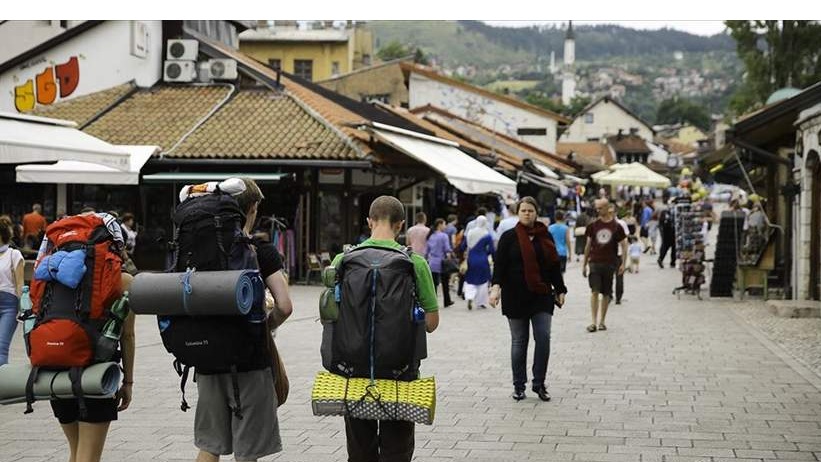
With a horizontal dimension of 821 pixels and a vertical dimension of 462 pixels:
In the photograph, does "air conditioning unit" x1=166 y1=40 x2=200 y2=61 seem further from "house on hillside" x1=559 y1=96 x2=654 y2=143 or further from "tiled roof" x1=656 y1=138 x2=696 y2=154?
"tiled roof" x1=656 y1=138 x2=696 y2=154

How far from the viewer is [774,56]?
4128cm

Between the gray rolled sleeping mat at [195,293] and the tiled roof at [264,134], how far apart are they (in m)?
18.1

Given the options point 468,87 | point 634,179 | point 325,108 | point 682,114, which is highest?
point 682,114

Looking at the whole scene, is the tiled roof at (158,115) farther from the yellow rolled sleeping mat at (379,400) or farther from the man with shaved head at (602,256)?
the yellow rolled sleeping mat at (379,400)

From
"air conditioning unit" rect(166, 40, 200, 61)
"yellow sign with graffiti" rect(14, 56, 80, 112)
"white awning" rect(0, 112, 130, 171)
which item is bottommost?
"white awning" rect(0, 112, 130, 171)

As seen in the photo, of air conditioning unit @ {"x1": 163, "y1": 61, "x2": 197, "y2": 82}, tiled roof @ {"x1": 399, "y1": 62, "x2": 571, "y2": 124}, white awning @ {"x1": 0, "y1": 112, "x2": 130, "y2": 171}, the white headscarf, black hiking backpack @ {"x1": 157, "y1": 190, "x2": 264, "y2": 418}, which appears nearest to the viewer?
black hiking backpack @ {"x1": 157, "y1": 190, "x2": 264, "y2": 418}

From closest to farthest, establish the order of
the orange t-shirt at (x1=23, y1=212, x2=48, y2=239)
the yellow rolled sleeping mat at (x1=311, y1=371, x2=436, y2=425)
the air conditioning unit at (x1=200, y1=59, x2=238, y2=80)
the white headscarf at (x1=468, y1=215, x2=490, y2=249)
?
the yellow rolled sleeping mat at (x1=311, y1=371, x2=436, y2=425) < the white headscarf at (x1=468, y1=215, x2=490, y2=249) < the orange t-shirt at (x1=23, y1=212, x2=48, y2=239) < the air conditioning unit at (x1=200, y1=59, x2=238, y2=80)

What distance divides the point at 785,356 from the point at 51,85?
2007 cm

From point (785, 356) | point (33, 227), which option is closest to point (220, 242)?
point (785, 356)

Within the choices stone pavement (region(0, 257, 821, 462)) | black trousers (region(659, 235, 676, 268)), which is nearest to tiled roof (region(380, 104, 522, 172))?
black trousers (region(659, 235, 676, 268))

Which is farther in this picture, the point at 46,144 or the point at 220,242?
the point at 46,144

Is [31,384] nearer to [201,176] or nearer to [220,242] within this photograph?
[220,242]

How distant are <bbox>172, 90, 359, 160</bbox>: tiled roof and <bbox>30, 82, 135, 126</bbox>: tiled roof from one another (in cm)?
274

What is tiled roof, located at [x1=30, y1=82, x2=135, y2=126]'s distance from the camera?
26094 millimetres
